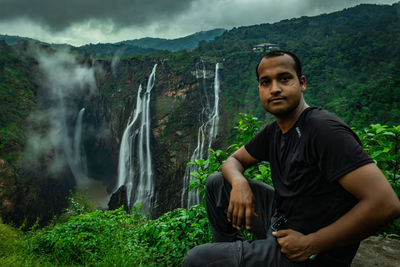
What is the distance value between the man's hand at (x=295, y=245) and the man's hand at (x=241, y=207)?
12.3 inches

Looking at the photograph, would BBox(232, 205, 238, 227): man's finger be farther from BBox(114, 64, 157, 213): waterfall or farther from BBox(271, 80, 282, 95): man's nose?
BBox(114, 64, 157, 213): waterfall

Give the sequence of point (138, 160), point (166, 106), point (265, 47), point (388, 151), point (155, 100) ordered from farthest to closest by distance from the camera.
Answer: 1. point (265, 47)
2. point (155, 100)
3. point (166, 106)
4. point (138, 160)
5. point (388, 151)

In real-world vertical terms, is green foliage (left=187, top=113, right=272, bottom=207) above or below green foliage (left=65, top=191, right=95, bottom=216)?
above

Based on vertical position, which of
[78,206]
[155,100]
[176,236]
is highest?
[155,100]

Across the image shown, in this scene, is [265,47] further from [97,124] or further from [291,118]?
[291,118]

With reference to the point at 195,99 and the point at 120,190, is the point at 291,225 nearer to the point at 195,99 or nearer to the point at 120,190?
the point at 120,190

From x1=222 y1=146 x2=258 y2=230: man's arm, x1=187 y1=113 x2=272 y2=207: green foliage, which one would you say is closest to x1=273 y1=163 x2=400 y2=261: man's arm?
x1=222 y1=146 x2=258 y2=230: man's arm

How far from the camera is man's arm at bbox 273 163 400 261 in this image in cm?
85

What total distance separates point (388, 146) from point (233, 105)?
1232 inches

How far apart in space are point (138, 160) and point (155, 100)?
9355 millimetres

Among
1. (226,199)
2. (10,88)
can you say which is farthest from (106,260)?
(10,88)

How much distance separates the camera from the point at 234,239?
1.62 meters

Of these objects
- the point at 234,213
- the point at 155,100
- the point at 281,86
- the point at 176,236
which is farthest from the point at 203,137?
the point at 281,86

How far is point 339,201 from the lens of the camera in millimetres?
1021
